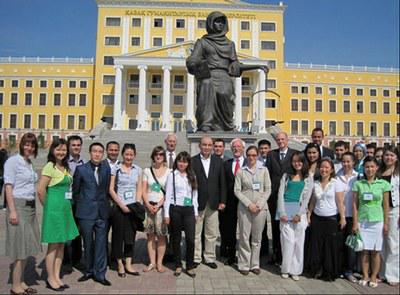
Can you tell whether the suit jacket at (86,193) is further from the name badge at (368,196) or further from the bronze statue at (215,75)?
the bronze statue at (215,75)

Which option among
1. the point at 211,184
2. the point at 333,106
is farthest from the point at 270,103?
the point at 211,184

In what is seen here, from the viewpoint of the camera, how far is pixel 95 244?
540 cm

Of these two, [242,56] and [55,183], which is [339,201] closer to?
[55,183]

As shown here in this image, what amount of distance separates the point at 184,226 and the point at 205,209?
55 cm

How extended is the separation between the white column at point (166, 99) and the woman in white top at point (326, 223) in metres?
43.6

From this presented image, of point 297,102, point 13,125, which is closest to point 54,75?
point 13,125

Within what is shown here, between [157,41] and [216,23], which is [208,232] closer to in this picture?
[216,23]

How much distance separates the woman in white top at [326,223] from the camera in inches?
216

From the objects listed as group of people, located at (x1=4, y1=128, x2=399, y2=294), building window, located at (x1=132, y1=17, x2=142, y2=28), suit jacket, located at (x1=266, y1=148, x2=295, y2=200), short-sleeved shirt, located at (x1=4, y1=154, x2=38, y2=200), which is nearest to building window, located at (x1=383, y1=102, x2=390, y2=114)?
building window, located at (x1=132, y1=17, x2=142, y2=28)

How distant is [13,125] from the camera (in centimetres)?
5678

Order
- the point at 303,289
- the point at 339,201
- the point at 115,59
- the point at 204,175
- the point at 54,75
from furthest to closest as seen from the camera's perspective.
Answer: the point at 54,75 → the point at 115,59 → the point at 204,175 → the point at 339,201 → the point at 303,289

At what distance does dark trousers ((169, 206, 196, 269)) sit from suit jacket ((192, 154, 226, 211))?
13.6 inches

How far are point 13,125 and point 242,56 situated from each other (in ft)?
117

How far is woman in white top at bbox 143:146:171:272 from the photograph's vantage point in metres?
5.72
